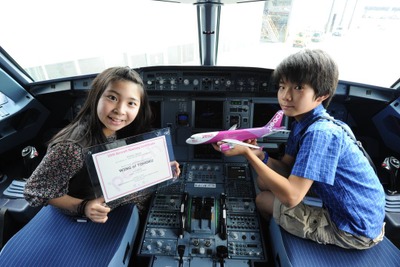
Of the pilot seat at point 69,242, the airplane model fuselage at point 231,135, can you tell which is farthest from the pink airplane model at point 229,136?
the pilot seat at point 69,242

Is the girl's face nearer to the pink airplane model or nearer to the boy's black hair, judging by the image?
the pink airplane model

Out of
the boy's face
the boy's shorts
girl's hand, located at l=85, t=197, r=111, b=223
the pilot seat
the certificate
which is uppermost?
the boy's face

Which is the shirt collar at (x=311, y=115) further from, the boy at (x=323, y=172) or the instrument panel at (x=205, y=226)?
the instrument panel at (x=205, y=226)

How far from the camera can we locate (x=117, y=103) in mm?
1280

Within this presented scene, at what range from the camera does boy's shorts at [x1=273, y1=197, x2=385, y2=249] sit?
48.8 inches

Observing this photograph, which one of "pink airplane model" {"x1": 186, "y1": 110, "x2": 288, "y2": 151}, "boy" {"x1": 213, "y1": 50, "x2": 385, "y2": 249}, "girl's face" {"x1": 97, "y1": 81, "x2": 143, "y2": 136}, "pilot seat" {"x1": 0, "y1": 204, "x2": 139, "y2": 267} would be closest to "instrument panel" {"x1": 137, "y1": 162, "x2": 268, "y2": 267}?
"pilot seat" {"x1": 0, "y1": 204, "x2": 139, "y2": 267}

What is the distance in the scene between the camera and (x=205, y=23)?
2.22m

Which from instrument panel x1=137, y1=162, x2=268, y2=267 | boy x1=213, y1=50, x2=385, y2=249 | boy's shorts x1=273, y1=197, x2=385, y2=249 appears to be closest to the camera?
boy x1=213, y1=50, x2=385, y2=249

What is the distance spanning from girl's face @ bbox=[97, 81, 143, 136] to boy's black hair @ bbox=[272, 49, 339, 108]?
2.74 feet

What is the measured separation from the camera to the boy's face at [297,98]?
47.8 inches

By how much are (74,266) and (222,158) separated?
4.74 ft

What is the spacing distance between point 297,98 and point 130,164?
36.9 inches

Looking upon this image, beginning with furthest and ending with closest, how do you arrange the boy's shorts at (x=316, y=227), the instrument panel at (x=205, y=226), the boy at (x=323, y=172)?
the instrument panel at (x=205, y=226) → the boy's shorts at (x=316, y=227) → the boy at (x=323, y=172)

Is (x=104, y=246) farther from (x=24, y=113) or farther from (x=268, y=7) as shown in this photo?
(x=268, y=7)
